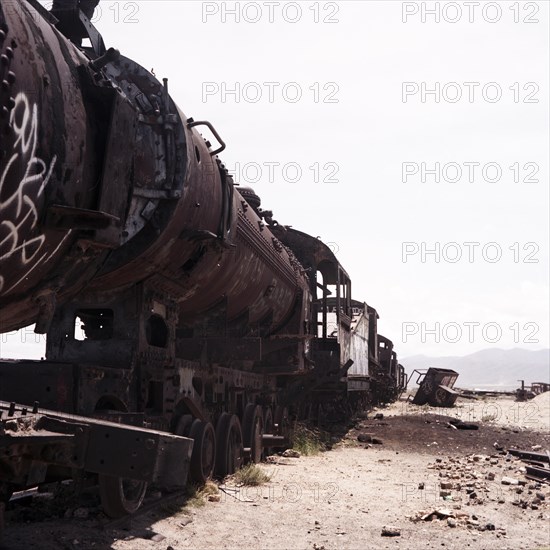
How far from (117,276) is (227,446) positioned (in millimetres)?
3644

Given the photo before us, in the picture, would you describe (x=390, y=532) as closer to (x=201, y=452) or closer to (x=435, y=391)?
(x=201, y=452)

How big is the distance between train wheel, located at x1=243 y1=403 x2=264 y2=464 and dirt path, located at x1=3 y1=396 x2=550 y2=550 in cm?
24

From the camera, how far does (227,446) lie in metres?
8.48

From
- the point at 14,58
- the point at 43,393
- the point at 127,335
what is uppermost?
the point at 14,58

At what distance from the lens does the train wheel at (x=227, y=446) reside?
27.6 ft

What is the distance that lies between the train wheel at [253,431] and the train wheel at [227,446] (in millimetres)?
823

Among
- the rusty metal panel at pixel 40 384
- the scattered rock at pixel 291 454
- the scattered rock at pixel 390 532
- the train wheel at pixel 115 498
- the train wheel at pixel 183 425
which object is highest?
the rusty metal panel at pixel 40 384

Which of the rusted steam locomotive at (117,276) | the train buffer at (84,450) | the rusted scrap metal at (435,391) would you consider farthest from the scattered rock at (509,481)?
the rusted scrap metal at (435,391)

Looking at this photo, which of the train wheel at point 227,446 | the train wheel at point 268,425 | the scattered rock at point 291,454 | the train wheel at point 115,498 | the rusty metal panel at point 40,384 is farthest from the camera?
the scattered rock at point 291,454

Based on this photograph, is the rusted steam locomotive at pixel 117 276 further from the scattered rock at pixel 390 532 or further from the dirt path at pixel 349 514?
the scattered rock at pixel 390 532

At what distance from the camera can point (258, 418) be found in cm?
1023

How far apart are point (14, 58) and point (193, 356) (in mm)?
5008

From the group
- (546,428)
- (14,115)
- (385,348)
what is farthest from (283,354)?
(385,348)

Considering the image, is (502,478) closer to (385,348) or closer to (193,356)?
(193,356)
